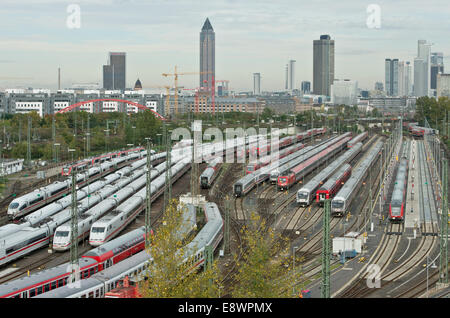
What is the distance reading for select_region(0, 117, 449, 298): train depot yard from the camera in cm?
1969

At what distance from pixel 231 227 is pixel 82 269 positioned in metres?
11.8

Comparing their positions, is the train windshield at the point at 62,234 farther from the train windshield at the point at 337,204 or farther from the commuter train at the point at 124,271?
the train windshield at the point at 337,204

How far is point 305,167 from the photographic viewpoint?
47.4 m

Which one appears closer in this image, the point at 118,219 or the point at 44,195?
the point at 118,219

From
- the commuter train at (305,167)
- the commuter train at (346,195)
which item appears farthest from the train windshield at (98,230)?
the commuter train at (305,167)

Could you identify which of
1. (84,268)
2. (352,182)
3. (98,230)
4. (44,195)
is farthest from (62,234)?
(352,182)

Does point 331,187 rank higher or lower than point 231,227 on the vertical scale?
higher

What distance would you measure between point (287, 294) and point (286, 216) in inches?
749

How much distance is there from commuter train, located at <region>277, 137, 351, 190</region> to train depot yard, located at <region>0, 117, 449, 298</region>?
141 millimetres

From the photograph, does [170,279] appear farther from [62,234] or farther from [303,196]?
[303,196]

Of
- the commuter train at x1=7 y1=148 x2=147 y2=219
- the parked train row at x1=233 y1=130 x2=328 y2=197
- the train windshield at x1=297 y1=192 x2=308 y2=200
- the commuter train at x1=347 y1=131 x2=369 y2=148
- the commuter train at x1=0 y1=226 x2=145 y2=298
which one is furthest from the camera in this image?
the commuter train at x1=347 y1=131 x2=369 y2=148

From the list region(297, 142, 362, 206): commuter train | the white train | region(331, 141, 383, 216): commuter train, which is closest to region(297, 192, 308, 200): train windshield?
region(297, 142, 362, 206): commuter train

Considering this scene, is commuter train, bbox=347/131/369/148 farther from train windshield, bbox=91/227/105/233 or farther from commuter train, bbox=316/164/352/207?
train windshield, bbox=91/227/105/233
